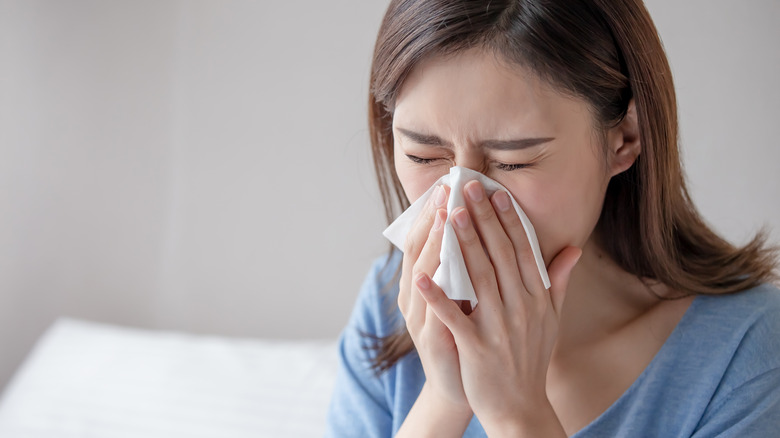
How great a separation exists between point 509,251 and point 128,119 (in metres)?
1.58

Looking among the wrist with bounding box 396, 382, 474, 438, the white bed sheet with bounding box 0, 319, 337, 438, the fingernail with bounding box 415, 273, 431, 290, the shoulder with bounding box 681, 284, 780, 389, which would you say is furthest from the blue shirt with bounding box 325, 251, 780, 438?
the white bed sheet with bounding box 0, 319, 337, 438

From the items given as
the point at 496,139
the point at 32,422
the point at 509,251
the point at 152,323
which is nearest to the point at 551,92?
the point at 496,139

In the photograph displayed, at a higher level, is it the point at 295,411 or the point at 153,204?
the point at 153,204

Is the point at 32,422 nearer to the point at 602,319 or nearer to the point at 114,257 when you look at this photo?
the point at 114,257

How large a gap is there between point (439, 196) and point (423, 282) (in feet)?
0.36

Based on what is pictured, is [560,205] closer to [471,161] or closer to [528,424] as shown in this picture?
[471,161]

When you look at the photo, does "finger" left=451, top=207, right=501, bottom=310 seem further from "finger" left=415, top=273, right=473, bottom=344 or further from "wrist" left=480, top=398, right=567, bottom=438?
"wrist" left=480, top=398, right=567, bottom=438

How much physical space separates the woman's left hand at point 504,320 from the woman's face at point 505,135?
0.04 meters

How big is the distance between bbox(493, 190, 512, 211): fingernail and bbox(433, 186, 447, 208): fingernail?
0.06 meters

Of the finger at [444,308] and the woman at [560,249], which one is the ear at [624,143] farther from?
the finger at [444,308]

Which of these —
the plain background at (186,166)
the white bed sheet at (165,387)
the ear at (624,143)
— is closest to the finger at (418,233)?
the ear at (624,143)

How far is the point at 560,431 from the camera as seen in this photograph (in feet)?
3.21

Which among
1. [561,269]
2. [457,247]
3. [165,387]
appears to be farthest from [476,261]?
[165,387]

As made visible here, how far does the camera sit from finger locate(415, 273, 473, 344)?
910 mm
